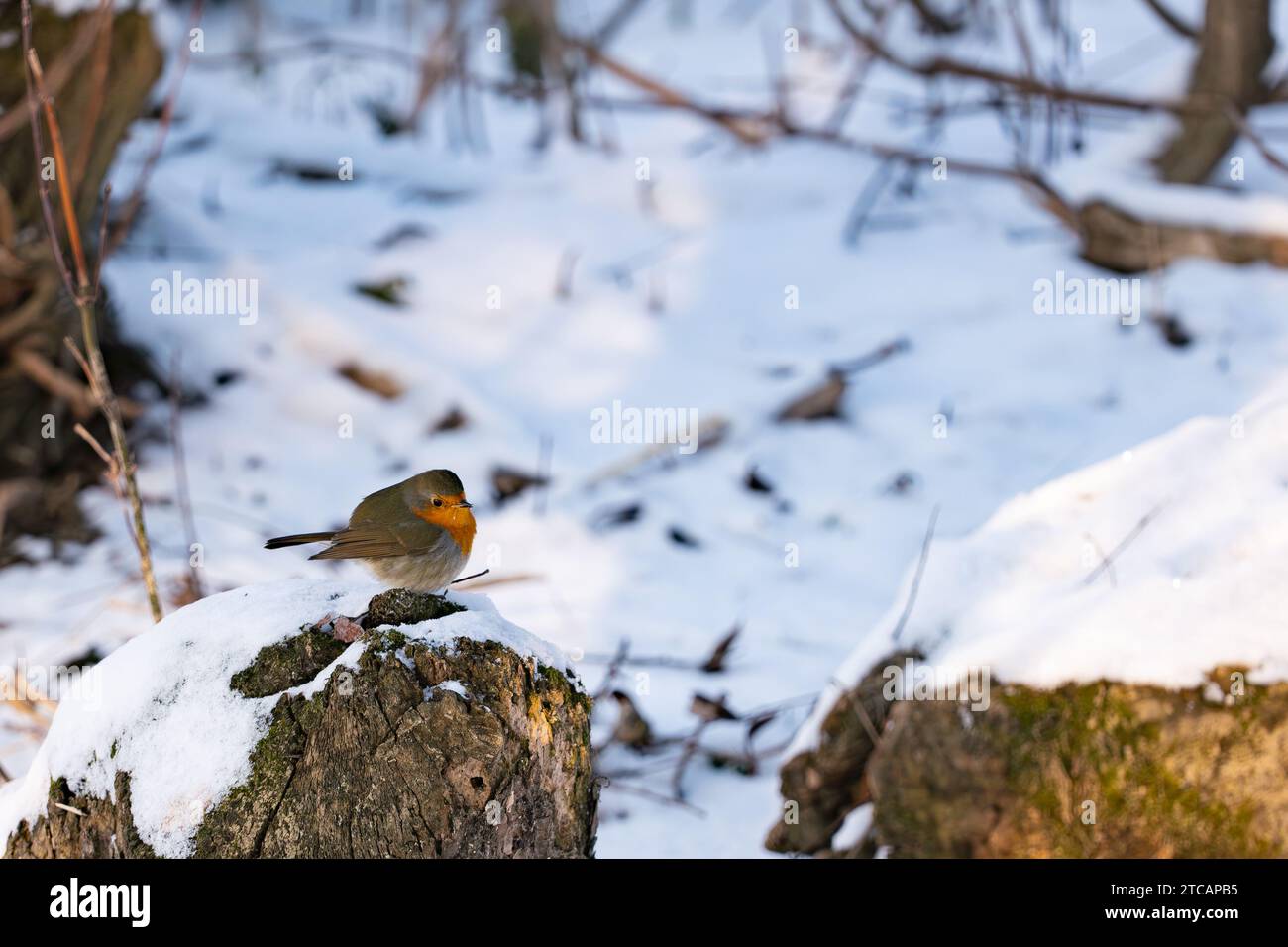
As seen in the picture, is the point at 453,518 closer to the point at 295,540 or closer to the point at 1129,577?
the point at 295,540

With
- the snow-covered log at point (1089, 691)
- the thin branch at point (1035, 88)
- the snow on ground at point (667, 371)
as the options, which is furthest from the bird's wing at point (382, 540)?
the thin branch at point (1035, 88)

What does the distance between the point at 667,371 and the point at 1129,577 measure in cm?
361

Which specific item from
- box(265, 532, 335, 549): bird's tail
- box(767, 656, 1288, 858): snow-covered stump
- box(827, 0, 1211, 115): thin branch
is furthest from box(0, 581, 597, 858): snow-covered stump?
box(827, 0, 1211, 115): thin branch

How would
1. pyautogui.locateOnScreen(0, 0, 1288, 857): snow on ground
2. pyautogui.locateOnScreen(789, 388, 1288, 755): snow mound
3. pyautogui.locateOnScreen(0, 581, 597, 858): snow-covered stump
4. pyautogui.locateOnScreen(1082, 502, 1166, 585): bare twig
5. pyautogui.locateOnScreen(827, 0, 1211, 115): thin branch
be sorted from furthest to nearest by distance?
pyautogui.locateOnScreen(827, 0, 1211, 115): thin branch, pyautogui.locateOnScreen(0, 0, 1288, 857): snow on ground, pyautogui.locateOnScreen(1082, 502, 1166, 585): bare twig, pyautogui.locateOnScreen(789, 388, 1288, 755): snow mound, pyautogui.locateOnScreen(0, 581, 597, 858): snow-covered stump

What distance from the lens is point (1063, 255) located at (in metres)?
7.05

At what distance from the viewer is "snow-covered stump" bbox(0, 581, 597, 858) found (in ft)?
7.33

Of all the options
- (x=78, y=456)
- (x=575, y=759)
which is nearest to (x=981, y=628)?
(x=575, y=759)

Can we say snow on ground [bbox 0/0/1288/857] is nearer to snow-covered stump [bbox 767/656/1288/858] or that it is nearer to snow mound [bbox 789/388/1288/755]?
snow mound [bbox 789/388/1288/755]

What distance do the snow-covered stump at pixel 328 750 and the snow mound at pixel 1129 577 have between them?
132 cm

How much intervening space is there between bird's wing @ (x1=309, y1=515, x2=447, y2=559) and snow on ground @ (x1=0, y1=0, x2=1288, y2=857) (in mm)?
942

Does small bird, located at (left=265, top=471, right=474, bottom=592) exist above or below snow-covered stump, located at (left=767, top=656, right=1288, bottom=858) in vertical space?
above

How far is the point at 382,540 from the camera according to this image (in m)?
3.04

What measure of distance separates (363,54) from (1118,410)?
6.98 metres

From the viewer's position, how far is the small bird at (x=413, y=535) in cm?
295
